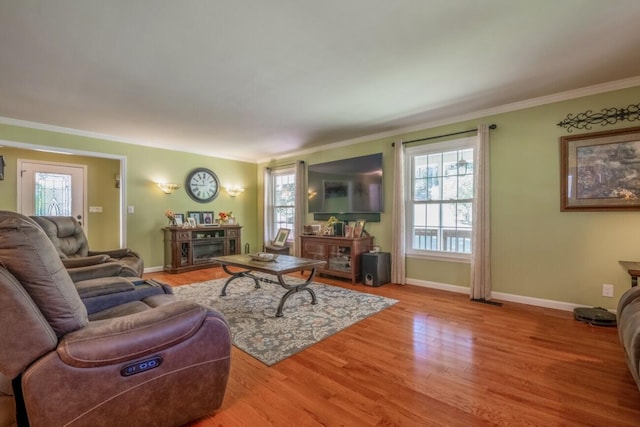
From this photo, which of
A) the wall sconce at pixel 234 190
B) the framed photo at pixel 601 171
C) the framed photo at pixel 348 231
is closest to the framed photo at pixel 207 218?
the wall sconce at pixel 234 190

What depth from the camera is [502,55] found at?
7.64 feet

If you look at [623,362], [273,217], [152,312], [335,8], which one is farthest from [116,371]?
[273,217]

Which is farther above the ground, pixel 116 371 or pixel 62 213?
pixel 62 213

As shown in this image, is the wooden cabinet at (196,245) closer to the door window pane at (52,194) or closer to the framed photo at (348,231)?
the door window pane at (52,194)

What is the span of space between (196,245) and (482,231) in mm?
4620

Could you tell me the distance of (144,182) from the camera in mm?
5059

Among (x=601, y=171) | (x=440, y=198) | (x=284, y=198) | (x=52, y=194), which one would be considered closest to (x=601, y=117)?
(x=601, y=171)

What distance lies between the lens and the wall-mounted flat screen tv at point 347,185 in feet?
15.0

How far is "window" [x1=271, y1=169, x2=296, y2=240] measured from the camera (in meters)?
6.03

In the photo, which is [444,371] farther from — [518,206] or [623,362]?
[518,206]

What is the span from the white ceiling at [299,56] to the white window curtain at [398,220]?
0.64m

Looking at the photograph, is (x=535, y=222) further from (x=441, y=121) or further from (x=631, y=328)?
(x=631, y=328)

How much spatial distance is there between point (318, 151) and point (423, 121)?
2.08 meters

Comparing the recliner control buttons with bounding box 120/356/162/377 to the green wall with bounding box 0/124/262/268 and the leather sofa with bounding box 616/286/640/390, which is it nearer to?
the leather sofa with bounding box 616/286/640/390
